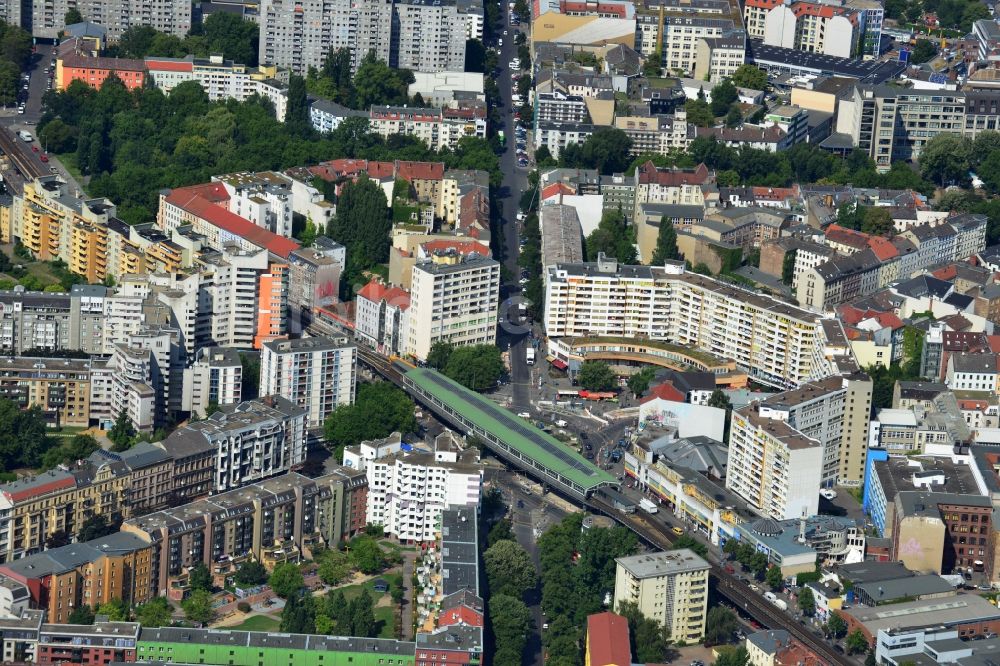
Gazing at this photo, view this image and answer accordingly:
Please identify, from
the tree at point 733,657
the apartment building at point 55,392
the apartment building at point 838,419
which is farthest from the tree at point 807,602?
the apartment building at point 55,392

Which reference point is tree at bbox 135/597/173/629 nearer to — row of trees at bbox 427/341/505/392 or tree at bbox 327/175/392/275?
row of trees at bbox 427/341/505/392

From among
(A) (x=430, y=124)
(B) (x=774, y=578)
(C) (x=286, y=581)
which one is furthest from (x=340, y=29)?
(B) (x=774, y=578)

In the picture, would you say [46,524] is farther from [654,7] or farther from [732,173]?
[654,7]

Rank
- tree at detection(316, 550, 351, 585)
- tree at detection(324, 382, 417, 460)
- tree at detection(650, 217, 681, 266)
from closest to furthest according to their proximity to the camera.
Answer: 1. tree at detection(316, 550, 351, 585)
2. tree at detection(324, 382, 417, 460)
3. tree at detection(650, 217, 681, 266)

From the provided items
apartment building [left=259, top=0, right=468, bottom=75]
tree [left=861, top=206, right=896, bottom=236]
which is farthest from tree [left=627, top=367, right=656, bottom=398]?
apartment building [left=259, top=0, right=468, bottom=75]

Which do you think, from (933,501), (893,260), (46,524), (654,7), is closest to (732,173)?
(893,260)
